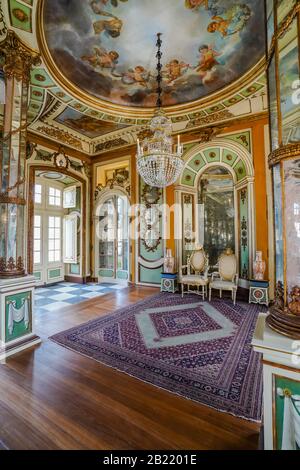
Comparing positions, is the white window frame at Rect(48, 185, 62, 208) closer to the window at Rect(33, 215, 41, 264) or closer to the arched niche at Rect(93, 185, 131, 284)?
the window at Rect(33, 215, 41, 264)

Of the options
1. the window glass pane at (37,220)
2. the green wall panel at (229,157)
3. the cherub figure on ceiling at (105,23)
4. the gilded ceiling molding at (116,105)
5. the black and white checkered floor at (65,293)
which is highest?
the cherub figure on ceiling at (105,23)

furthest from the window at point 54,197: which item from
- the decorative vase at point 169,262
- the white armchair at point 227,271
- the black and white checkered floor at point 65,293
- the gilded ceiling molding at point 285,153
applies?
the gilded ceiling molding at point 285,153

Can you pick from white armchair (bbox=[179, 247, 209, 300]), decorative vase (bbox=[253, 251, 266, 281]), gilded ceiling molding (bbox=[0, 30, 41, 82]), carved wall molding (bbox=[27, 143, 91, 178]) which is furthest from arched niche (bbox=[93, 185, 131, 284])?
gilded ceiling molding (bbox=[0, 30, 41, 82])

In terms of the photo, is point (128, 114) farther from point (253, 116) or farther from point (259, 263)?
point (259, 263)

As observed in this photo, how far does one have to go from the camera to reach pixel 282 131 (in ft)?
4.50

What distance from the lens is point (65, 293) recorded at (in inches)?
248

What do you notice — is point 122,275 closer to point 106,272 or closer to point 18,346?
point 106,272

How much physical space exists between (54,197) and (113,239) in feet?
8.49

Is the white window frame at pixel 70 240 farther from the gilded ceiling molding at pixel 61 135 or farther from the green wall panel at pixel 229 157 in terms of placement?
→ the green wall panel at pixel 229 157

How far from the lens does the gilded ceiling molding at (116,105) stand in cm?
362

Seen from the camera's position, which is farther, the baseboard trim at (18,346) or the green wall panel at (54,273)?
the green wall panel at (54,273)

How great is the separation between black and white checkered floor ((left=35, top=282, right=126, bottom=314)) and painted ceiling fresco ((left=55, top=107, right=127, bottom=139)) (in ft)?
15.7

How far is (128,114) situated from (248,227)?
4.29m

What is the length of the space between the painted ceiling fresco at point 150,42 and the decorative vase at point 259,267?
3919 mm
